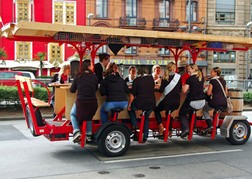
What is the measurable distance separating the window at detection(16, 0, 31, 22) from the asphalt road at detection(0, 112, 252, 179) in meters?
31.0

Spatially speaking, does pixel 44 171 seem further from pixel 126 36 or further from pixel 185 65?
pixel 185 65

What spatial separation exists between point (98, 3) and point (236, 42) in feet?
110

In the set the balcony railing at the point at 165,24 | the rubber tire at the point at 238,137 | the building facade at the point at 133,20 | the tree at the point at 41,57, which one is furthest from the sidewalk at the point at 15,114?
the balcony railing at the point at 165,24

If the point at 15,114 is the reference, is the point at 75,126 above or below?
above

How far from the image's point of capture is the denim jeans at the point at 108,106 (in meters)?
7.54

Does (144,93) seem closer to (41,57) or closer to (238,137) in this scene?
(238,137)

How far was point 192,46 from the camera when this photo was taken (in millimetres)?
9375

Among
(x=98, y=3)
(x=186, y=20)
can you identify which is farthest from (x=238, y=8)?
(x=98, y=3)

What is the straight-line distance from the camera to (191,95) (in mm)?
8375

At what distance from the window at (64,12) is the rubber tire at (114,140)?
33443 mm

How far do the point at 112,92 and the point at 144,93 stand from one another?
734mm

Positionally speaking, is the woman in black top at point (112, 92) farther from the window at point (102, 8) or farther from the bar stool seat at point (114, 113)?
the window at point (102, 8)

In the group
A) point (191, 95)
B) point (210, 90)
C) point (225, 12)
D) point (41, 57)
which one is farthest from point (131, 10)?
point (191, 95)

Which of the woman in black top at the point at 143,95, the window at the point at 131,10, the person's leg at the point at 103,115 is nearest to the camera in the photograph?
the person's leg at the point at 103,115
